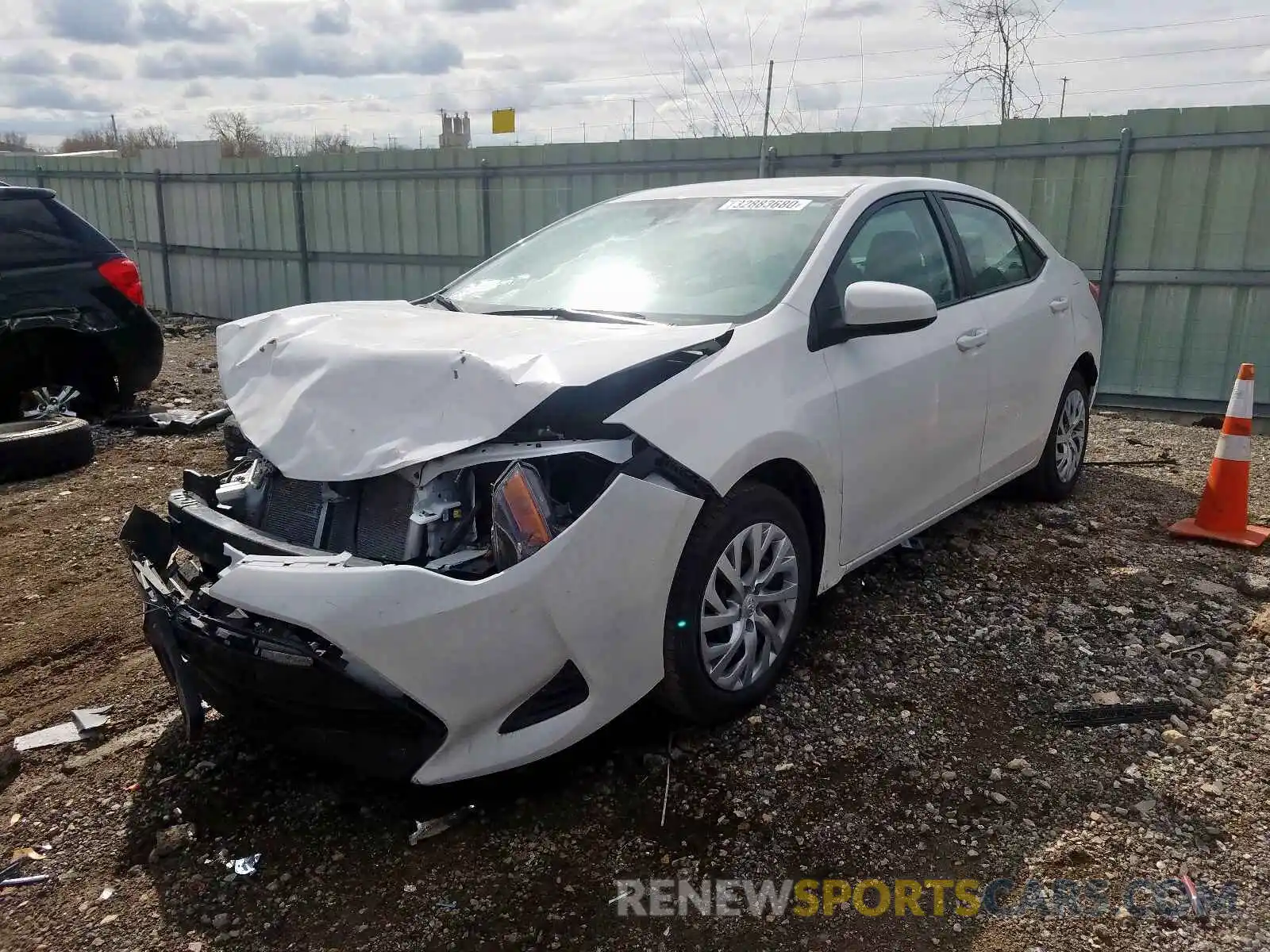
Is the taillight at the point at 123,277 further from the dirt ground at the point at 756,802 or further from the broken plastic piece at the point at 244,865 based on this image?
the broken plastic piece at the point at 244,865

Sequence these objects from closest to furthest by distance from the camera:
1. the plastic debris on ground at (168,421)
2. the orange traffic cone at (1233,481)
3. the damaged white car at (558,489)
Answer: the damaged white car at (558,489), the orange traffic cone at (1233,481), the plastic debris on ground at (168,421)

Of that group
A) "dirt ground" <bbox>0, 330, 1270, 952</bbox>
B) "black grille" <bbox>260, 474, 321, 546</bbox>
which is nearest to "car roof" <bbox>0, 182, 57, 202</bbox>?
"dirt ground" <bbox>0, 330, 1270, 952</bbox>

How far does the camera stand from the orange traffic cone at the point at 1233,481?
15.7 feet

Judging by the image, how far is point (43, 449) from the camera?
19.1ft

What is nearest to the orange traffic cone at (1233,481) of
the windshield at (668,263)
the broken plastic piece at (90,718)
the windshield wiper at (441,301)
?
the windshield at (668,263)

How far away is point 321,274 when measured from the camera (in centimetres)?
1337

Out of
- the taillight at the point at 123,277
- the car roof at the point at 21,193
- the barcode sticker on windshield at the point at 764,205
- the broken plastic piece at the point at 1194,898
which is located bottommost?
the broken plastic piece at the point at 1194,898

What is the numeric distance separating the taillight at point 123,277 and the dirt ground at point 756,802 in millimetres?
3404

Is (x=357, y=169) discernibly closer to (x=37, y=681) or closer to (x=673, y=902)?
(x=37, y=681)

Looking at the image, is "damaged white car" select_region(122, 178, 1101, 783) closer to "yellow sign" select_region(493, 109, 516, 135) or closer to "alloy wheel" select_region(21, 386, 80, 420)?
"alloy wheel" select_region(21, 386, 80, 420)

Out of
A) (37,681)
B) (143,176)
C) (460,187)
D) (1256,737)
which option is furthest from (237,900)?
(143,176)

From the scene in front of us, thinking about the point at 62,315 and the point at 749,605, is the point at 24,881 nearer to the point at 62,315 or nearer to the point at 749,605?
the point at 749,605

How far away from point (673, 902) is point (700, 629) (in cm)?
74

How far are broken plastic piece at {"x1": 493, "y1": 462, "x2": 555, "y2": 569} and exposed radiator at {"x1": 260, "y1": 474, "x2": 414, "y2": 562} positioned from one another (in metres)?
0.29
